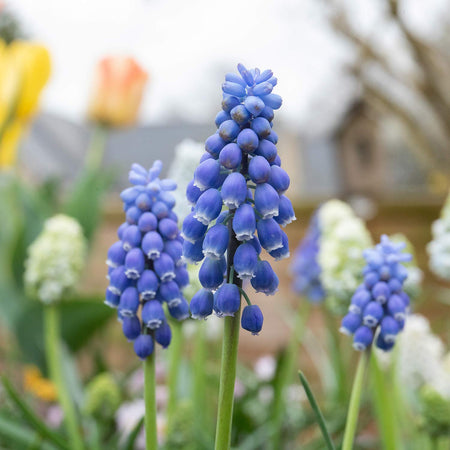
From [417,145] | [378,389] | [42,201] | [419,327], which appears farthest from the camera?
[417,145]

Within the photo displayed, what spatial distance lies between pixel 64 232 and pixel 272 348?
979mm

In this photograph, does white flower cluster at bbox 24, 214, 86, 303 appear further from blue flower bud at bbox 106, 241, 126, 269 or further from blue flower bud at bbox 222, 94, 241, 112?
blue flower bud at bbox 222, 94, 241, 112

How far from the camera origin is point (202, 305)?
0.25m

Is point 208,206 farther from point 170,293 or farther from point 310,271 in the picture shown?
point 310,271

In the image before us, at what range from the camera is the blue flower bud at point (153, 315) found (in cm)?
30

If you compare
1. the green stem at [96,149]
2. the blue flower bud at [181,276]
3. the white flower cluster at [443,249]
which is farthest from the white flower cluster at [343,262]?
the green stem at [96,149]

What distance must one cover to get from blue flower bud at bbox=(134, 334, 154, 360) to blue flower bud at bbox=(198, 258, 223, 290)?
7 cm

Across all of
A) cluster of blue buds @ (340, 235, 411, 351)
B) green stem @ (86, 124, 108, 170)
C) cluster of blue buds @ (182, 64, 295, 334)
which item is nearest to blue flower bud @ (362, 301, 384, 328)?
cluster of blue buds @ (340, 235, 411, 351)

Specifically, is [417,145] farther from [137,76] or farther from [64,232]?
[64,232]

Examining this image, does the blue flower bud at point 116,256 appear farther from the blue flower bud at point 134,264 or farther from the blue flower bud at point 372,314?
the blue flower bud at point 372,314

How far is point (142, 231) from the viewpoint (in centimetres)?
32

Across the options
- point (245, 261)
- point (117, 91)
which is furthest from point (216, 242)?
point (117, 91)

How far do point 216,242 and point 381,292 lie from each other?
0.15 m

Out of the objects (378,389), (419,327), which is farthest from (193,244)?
(419,327)
